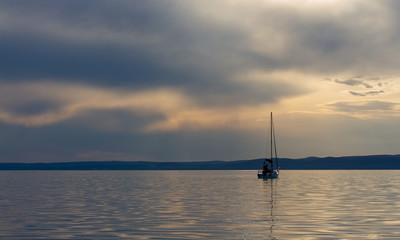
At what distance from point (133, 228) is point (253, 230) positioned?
7.14 m

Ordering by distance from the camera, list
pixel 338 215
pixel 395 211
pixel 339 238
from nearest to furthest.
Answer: pixel 339 238 → pixel 338 215 → pixel 395 211

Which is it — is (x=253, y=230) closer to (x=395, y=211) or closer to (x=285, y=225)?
(x=285, y=225)

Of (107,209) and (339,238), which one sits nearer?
(339,238)

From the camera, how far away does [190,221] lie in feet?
104

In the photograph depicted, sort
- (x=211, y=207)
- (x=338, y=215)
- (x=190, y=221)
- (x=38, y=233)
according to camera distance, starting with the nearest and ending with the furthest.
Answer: (x=38, y=233)
(x=190, y=221)
(x=338, y=215)
(x=211, y=207)

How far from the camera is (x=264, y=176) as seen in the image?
116m

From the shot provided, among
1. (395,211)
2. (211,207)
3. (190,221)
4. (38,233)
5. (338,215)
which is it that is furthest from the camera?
(211,207)

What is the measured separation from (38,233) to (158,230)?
6774mm

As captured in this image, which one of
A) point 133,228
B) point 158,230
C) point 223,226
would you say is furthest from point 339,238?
point 133,228

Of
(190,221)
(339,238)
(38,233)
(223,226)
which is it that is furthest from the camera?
(190,221)

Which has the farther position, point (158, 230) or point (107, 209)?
point (107, 209)

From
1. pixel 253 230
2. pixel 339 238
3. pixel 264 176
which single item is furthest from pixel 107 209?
pixel 264 176

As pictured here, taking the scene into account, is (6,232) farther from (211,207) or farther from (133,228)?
(211,207)

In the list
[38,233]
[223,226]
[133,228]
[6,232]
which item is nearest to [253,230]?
[223,226]
